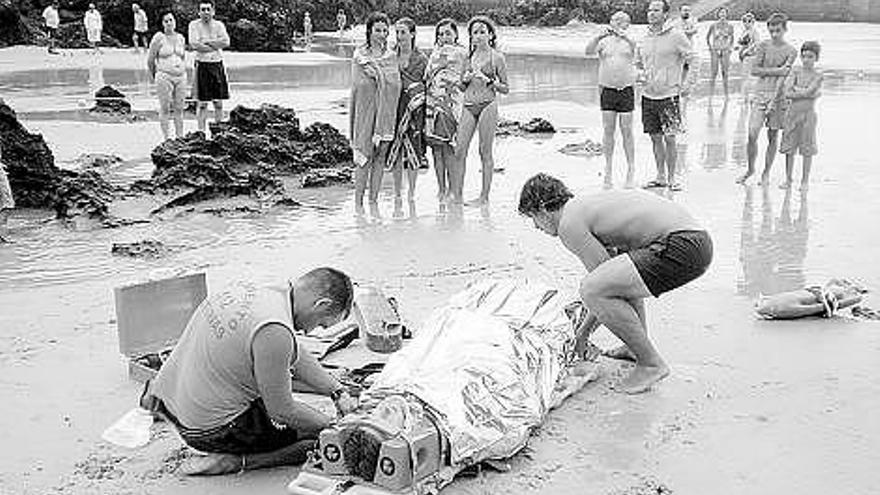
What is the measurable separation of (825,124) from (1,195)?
441 inches

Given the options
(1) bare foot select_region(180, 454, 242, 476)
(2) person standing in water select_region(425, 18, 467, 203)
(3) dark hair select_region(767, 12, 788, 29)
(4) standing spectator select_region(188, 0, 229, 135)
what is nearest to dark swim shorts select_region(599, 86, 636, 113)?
(3) dark hair select_region(767, 12, 788, 29)

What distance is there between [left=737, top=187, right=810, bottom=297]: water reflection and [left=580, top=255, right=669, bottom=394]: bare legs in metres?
1.94

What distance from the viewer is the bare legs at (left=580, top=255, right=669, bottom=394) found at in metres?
5.25

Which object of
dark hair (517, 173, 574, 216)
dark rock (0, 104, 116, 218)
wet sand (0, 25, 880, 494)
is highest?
dark hair (517, 173, 574, 216)

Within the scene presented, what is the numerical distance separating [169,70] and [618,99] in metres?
5.62

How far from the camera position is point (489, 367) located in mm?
4730

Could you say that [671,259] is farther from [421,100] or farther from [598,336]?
[421,100]

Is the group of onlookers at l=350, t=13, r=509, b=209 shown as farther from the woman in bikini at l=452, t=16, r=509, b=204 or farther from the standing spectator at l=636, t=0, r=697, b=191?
the standing spectator at l=636, t=0, r=697, b=191

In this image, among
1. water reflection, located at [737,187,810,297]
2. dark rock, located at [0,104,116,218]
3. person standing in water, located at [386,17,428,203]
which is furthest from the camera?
dark rock, located at [0,104,116,218]

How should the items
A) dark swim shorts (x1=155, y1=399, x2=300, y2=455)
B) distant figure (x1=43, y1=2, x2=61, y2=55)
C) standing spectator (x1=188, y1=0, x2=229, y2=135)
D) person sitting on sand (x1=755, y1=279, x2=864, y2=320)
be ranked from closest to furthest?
dark swim shorts (x1=155, y1=399, x2=300, y2=455)
person sitting on sand (x1=755, y1=279, x2=864, y2=320)
standing spectator (x1=188, y1=0, x2=229, y2=135)
distant figure (x1=43, y1=2, x2=61, y2=55)

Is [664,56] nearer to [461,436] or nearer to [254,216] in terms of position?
[254,216]

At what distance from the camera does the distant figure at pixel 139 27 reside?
36.4 meters

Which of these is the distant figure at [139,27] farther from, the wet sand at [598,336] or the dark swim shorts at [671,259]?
the dark swim shorts at [671,259]

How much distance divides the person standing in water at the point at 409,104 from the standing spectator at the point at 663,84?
230cm
